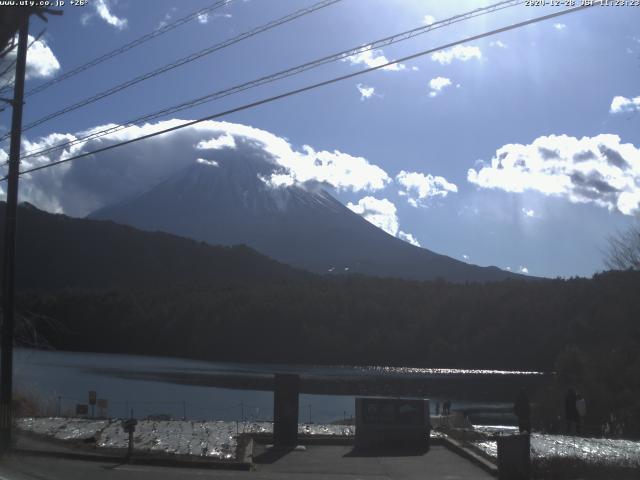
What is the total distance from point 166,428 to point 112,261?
139 metres

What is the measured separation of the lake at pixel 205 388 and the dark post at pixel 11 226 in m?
12.2

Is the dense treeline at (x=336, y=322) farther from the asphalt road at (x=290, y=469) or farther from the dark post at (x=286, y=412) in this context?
the asphalt road at (x=290, y=469)

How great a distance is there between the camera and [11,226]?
1703 cm

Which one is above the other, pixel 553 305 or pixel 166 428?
pixel 553 305

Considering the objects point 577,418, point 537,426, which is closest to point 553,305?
point 537,426

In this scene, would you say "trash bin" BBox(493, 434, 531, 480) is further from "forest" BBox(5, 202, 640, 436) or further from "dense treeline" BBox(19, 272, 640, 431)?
"dense treeline" BBox(19, 272, 640, 431)

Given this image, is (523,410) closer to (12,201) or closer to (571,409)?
(571,409)

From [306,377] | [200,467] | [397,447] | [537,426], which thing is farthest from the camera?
A: [306,377]

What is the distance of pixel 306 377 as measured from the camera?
80.9 metres

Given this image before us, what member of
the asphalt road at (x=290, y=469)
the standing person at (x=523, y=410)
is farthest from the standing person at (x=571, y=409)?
the asphalt road at (x=290, y=469)

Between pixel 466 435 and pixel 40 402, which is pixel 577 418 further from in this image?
pixel 40 402

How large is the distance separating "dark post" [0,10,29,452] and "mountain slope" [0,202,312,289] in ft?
395

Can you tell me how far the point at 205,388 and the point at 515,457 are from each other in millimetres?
52719

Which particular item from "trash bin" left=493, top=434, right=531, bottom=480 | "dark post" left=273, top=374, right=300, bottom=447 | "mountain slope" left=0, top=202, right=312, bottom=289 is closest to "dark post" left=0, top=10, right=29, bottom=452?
"dark post" left=273, top=374, right=300, bottom=447
